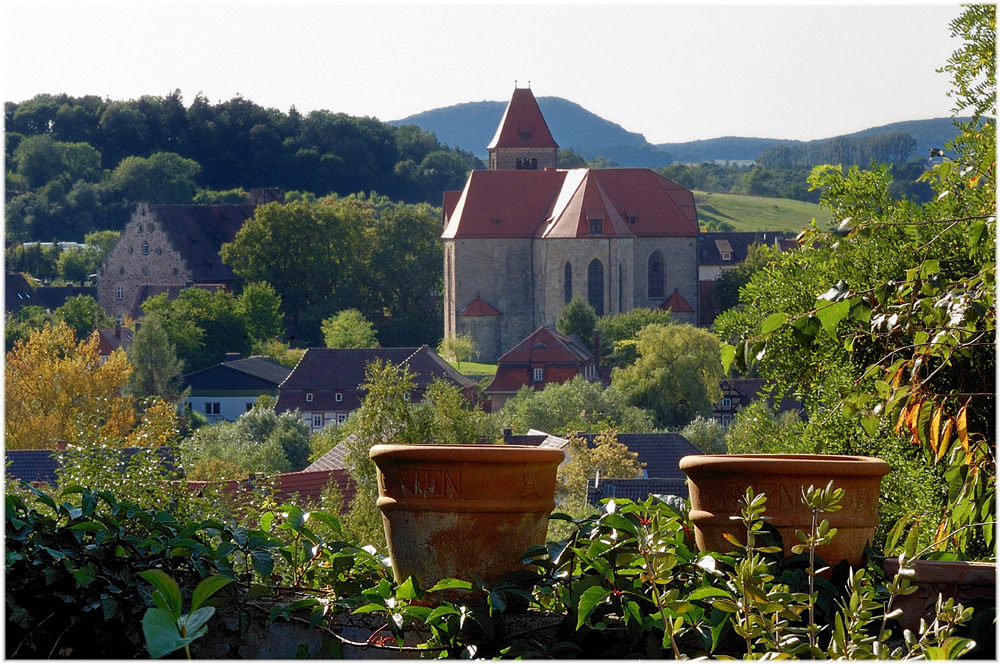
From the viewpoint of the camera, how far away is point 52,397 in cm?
3372

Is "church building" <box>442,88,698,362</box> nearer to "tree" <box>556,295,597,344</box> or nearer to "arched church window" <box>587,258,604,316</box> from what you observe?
"arched church window" <box>587,258,604,316</box>

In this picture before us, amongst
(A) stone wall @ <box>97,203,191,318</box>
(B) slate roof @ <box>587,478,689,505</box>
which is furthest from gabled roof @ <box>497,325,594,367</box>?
(A) stone wall @ <box>97,203,191,318</box>

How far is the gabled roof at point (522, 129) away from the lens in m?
71.6

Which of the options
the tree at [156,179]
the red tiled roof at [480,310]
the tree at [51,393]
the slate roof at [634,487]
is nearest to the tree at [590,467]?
the slate roof at [634,487]

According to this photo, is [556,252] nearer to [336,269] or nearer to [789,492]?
[336,269]

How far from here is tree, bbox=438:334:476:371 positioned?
204 feet

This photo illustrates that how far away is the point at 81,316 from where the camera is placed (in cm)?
6266

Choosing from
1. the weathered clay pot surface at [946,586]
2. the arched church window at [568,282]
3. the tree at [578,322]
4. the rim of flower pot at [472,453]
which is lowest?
the tree at [578,322]

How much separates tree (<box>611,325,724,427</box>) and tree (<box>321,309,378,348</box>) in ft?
63.2

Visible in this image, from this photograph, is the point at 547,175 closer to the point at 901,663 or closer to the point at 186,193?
the point at 186,193

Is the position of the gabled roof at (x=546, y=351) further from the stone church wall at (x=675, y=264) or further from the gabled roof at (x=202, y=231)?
the gabled roof at (x=202, y=231)

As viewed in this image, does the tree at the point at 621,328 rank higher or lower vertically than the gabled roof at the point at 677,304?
lower

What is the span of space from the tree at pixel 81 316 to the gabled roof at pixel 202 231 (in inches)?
530

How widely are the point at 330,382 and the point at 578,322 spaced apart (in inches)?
491
